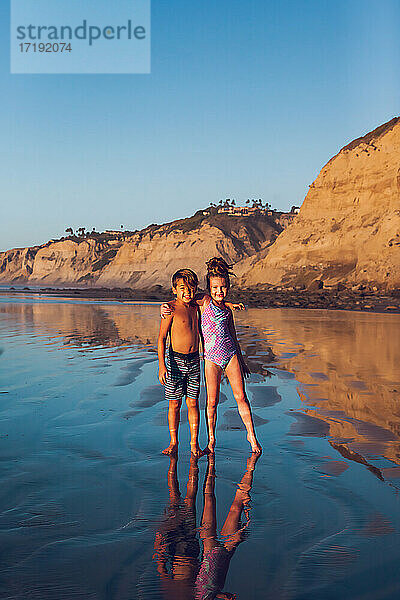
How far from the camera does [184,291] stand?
532 cm

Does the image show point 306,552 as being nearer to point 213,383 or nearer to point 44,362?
point 213,383

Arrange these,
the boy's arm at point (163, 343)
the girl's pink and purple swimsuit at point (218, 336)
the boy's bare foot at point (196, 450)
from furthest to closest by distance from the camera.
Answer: the girl's pink and purple swimsuit at point (218, 336) → the boy's arm at point (163, 343) → the boy's bare foot at point (196, 450)

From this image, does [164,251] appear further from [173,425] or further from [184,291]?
[173,425]

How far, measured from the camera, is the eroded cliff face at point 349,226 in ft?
163

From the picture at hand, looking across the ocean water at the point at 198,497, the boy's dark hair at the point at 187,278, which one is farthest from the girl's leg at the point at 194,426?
the boy's dark hair at the point at 187,278

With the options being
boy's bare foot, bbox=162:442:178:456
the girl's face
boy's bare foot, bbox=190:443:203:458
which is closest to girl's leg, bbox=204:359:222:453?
boy's bare foot, bbox=190:443:203:458

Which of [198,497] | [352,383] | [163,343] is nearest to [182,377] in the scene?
[163,343]

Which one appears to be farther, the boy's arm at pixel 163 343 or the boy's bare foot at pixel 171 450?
the boy's arm at pixel 163 343

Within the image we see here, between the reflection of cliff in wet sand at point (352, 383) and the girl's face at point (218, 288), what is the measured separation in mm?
1759

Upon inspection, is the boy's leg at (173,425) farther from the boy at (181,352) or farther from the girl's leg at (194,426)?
the girl's leg at (194,426)

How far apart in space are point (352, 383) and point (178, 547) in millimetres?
6121

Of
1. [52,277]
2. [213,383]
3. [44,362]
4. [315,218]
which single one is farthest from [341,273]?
[52,277]

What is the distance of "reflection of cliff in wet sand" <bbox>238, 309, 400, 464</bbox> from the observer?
5662 mm

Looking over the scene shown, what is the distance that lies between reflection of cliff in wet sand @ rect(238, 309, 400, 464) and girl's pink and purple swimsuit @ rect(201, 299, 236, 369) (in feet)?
4.29
